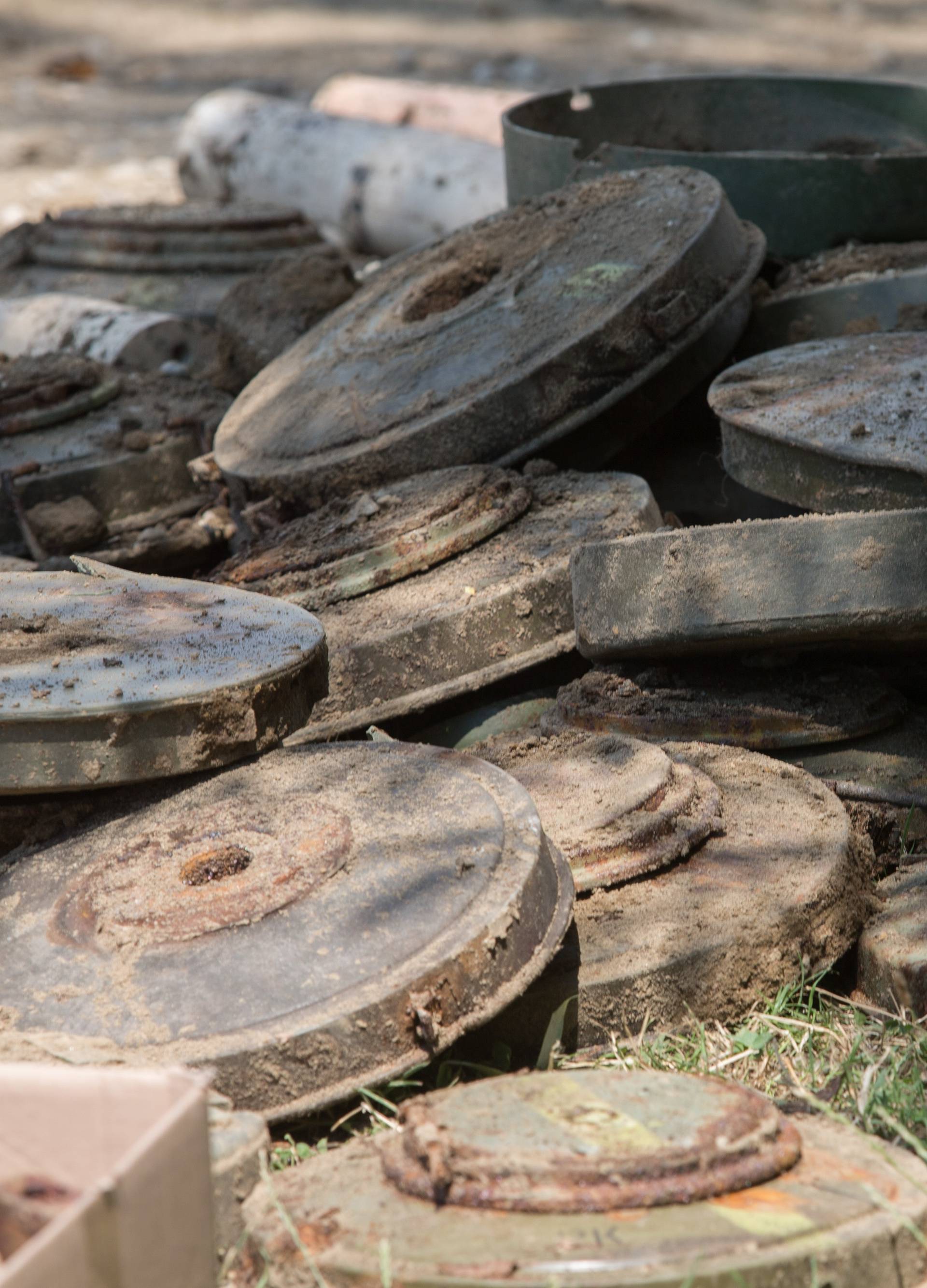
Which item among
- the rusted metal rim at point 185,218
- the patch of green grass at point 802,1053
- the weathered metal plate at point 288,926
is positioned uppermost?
the rusted metal rim at point 185,218

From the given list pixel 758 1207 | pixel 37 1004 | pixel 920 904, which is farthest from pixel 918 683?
pixel 37 1004

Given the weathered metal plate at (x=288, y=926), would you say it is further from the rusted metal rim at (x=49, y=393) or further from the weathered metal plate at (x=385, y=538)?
the rusted metal rim at (x=49, y=393)

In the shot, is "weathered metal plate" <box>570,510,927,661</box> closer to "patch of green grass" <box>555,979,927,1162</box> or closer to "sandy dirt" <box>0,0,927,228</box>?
"patch of green grass" <box>555,979,927,1162</box>

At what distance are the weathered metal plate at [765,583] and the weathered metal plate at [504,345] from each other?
99cm

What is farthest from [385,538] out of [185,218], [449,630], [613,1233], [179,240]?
[185,218]

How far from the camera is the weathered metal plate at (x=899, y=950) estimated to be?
2.49m

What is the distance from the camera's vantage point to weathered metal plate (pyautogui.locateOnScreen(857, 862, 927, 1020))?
8.16ft

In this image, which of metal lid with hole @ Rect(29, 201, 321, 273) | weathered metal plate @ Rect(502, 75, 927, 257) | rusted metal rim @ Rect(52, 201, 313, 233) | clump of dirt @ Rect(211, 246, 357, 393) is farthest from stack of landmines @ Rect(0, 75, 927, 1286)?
rusted metal rim @ Rect(52, 201, 313, 233)

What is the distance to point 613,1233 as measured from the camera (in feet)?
5.42

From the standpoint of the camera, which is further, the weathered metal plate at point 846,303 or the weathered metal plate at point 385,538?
the weathered metal plate at point 846,303

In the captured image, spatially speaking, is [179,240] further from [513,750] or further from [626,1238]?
[626,1238]

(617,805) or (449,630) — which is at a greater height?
(449,630)

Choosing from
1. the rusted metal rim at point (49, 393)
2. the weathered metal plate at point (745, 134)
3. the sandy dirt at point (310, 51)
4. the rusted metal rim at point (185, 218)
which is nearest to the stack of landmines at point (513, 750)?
the rusted metal rim at point (49, 393)

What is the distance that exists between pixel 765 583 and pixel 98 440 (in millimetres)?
2705
